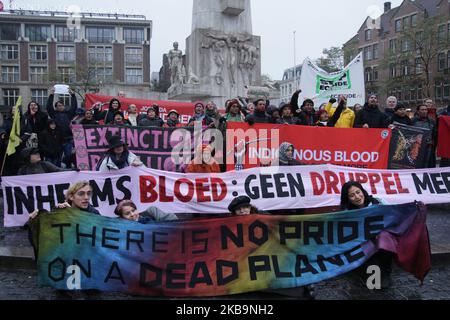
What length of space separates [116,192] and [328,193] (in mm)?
3033

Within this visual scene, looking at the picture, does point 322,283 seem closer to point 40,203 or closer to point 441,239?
point 441,239

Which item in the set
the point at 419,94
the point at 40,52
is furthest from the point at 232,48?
the point at 40,52

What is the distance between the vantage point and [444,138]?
8586 mm

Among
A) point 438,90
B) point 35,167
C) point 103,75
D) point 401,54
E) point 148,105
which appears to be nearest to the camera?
point 35,167

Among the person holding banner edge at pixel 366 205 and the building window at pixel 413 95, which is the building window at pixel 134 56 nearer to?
the building window at pixel 413 95

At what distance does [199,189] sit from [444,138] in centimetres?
486

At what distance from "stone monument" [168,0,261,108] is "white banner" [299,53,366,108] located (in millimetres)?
4359

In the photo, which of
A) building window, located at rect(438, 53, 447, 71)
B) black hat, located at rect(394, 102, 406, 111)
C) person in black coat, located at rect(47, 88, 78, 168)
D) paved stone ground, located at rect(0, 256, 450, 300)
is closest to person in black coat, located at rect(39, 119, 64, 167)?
person in black coat, located at rect(47, 88, 78, 168)

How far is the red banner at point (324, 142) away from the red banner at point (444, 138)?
106 cm

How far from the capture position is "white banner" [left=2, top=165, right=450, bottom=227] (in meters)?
6.37

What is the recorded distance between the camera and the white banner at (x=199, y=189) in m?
6.37

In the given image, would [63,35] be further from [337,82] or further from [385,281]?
[385,281]

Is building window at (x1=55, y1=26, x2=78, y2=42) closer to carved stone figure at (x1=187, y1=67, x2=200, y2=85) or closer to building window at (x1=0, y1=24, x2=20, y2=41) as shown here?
building window at (x1=0, y1=24, x2=20, y2=41)
